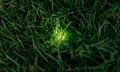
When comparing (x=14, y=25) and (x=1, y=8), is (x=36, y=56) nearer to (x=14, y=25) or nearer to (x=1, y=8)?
(x=14, y=25)

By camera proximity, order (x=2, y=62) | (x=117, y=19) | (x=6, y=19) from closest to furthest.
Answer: (x=2, y=62), (x=117, y=19), (x=6, y=19)

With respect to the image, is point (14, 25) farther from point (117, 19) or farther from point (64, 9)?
point (117, 19)

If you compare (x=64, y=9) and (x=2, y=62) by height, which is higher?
(x=64, y=9)

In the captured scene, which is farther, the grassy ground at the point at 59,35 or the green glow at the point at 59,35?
the green glow at the point at 59,35

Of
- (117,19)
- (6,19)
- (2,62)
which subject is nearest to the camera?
(2,62)

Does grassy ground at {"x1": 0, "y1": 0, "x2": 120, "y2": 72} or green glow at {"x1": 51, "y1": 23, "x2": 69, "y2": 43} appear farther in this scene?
green glow at {"x1": 51, "y1": 23, "x2": 69, "y2": 43}

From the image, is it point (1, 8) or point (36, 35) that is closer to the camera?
point (36, 35)

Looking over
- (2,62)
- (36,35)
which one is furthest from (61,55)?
(2,62)

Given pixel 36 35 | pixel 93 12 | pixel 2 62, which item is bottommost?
pixel 2 62
